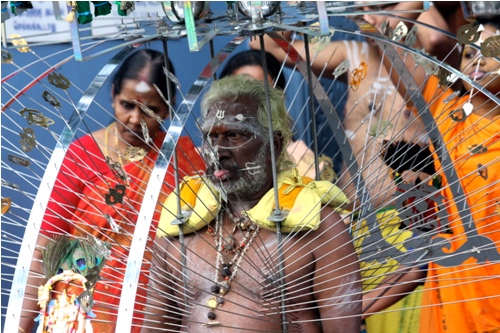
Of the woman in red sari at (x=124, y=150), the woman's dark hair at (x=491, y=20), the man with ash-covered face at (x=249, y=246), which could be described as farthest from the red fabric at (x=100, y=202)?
the woman's dark hair at (x=491, y=20)

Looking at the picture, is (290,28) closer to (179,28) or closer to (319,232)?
(179,28)

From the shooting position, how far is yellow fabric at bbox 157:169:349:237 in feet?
8.01

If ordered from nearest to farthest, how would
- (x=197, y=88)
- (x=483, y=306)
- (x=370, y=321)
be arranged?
(x=197, y=88) < (x=483, y=306) < (x=370, y=321)

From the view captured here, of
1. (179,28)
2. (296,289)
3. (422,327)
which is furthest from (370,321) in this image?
(179,28)

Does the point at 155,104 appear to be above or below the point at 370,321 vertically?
above

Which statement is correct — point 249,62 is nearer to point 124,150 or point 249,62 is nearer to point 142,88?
point 142,88

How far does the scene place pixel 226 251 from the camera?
254 centimetres

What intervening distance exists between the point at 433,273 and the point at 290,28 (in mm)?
1269

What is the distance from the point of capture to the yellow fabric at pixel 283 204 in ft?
8.01

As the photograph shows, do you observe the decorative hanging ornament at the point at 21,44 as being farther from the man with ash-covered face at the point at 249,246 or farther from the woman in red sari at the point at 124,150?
the woman in red sari at the point at 124,150

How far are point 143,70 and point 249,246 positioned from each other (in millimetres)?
1320

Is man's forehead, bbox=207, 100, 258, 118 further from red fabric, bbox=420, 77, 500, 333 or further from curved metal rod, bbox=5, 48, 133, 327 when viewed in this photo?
red fabric, bbox=420, 77, 500, 333

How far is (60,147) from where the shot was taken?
2.29 metres

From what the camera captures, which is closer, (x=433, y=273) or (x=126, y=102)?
(x=433, y=273)
